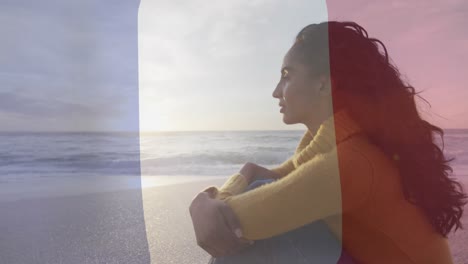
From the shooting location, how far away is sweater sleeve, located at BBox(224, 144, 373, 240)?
0.50 meters

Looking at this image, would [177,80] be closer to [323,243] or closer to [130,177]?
[323,243]

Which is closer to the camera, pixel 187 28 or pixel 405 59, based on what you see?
pixel 405 59

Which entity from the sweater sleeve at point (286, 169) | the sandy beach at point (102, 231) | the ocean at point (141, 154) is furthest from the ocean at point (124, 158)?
the sweater sleeve at point (286, 169)

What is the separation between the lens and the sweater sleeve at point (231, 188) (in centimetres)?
67

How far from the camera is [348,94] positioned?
1.97 ft

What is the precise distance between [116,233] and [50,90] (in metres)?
1.14

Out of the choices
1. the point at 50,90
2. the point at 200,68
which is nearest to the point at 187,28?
the point at 200,68

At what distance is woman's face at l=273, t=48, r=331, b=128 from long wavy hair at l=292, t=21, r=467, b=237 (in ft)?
0.04

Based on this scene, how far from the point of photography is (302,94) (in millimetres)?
651

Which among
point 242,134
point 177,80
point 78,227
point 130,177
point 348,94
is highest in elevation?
point 348,94

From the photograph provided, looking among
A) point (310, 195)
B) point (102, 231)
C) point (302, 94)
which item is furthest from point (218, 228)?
Result: point (102, 231)

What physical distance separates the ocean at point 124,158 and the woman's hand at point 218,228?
1.08 m
